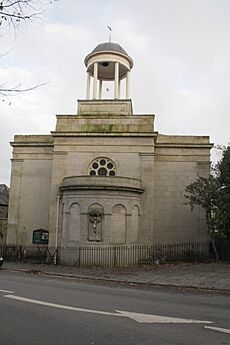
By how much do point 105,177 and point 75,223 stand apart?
3255mm

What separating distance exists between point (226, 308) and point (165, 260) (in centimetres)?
1441

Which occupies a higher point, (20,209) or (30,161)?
(30,161)

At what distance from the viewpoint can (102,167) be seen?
83.3 ft

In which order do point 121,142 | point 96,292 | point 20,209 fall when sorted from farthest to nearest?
point 20,209, point 121,142, point 96,292

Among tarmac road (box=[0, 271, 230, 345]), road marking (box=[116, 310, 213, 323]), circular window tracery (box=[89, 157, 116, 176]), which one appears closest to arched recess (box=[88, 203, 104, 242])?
circular window tracery (box=[89, 157, 116, 176])

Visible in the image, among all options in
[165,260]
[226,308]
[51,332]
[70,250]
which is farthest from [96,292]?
[165,260]

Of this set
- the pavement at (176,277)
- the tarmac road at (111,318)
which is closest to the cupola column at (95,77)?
the pavement at (176,277)

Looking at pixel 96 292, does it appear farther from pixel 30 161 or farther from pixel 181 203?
pixel 30 161

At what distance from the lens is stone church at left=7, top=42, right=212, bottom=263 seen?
70.3 ft

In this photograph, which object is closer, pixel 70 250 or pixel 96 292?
pixel 96 292

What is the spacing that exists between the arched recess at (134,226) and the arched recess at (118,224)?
1.79 ft

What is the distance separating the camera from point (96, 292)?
11219mm

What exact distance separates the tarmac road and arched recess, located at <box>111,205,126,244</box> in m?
10.0

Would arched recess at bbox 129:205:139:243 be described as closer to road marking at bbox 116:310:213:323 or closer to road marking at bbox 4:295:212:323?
road marking at bbox 4:295:212:323
